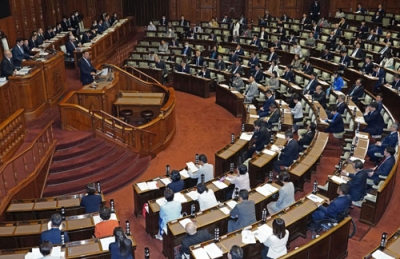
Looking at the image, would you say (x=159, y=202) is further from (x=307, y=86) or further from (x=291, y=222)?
(x=307, y=86)

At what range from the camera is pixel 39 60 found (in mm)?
12383

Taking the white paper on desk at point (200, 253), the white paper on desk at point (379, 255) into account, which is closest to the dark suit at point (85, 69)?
the white paper on desk at point (200, 253)

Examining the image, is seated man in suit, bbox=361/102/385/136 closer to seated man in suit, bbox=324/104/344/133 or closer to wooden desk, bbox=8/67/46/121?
seated man in suit, bbox=324/104/344/133

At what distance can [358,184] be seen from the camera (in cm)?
860

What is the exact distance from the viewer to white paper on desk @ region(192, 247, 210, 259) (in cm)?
651

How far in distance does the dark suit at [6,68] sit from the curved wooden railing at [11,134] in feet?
4.65

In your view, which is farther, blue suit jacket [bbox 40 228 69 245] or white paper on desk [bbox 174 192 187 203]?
white paper on desk [bbox 174 192 187 203]

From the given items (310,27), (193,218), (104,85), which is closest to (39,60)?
(104,85)

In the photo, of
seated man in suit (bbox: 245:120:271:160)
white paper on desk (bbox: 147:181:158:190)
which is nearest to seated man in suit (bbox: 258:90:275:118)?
seated man in suit (bbox: 245:120:271:160)

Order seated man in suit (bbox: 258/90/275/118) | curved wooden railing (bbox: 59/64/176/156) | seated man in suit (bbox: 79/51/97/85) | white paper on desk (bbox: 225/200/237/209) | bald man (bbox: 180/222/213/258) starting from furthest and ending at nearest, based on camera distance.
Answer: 1. seated man in suit (bbox: 79/51/97/85)
2. seated man in suit (bbox: 258/90/275/118)
3. curved wooden railing (bbox: 59/64/176/156)
4. white paper on desk (bbox: 225/200/237/209)
5. bald man (bbox: 180/222/213/258)

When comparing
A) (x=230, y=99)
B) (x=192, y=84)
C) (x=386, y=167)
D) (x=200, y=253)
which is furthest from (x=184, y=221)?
(x=192, y=84)

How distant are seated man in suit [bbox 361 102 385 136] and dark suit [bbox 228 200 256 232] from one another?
587cm

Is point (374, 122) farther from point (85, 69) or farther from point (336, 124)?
point (85, 69)

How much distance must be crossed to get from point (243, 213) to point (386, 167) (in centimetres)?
359
